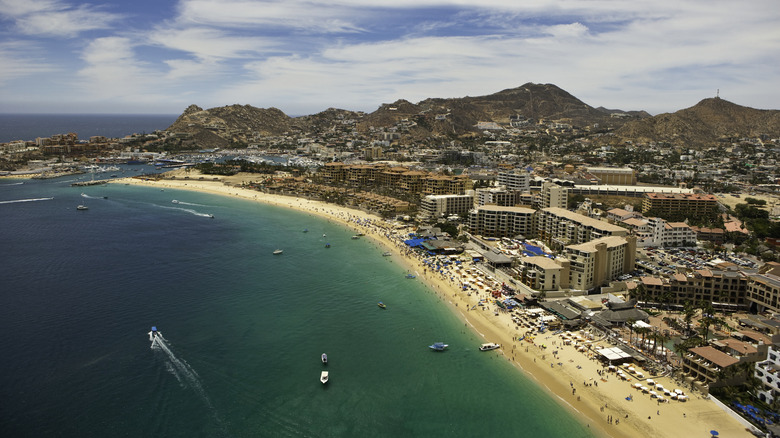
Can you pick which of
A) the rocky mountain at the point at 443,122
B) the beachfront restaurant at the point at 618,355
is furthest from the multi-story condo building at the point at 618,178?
the rocky mountain at the point at 443,122

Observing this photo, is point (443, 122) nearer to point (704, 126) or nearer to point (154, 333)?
point (704, 126)

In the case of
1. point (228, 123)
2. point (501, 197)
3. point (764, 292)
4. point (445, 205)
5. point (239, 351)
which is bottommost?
point (239, 351)

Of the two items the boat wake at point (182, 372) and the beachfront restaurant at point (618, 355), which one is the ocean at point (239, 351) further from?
the beachfront restaurant at point (618, 355)

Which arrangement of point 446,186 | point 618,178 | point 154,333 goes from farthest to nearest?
point 618,178, point 446,186, point 154,333

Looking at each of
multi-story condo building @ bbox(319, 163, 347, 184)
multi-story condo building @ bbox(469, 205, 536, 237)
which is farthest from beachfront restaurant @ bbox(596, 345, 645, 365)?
multi-story condo building @ bbox(319, 163, 347, 184)

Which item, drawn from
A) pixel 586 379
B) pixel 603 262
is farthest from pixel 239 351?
pixel 603 262

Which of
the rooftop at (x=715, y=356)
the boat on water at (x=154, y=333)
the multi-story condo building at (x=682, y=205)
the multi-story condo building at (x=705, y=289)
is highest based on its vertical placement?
the multi-story condo building at (x=682, y=205)
